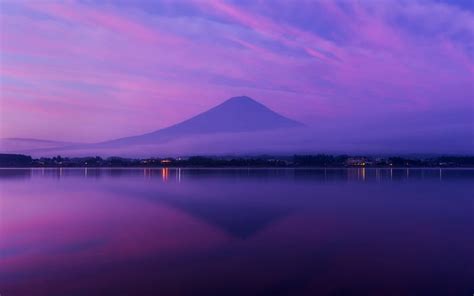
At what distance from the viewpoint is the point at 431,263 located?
6340mm

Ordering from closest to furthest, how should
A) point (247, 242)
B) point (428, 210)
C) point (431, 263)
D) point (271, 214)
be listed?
point (431, 263), point (247, 242), point (271, 214), point (428, 210)

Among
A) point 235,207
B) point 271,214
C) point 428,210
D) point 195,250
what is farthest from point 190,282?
point 428,210

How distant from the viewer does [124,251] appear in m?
7.08

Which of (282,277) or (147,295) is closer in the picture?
(147,295)

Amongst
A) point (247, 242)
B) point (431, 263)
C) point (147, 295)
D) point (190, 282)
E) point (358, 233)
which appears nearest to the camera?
point (147, 295)

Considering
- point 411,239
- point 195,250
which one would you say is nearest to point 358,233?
point 411,239

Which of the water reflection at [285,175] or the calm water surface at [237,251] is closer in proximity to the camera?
the calm water surface at [237,251]

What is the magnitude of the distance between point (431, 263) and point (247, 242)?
289cm

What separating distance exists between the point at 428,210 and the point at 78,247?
9.42 m

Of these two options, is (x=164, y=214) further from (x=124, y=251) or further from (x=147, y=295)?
(x=147, y=295)

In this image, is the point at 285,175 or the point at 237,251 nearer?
the point at 237,251

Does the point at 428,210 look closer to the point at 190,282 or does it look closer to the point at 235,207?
the point at 235,207

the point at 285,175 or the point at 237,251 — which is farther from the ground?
the point at 285,175

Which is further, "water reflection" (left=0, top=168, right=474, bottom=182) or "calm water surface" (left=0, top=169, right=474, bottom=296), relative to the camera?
"water reflection" (left=0, top=168, right=474, bottom=182)
